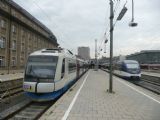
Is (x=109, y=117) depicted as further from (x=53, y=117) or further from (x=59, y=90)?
(x=59, y=90)

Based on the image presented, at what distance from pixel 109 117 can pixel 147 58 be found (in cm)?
9409

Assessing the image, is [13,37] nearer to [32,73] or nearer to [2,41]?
[2,41]

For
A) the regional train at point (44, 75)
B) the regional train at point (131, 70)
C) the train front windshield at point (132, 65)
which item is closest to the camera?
the regional train at point (44, 75)

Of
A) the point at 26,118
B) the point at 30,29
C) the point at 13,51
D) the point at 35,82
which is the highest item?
the point at 30,29

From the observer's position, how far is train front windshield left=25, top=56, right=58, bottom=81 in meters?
14.8

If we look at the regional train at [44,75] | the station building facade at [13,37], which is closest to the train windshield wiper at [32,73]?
the regional train at [44,75]

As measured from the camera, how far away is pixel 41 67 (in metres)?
15.3

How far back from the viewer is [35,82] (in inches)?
566

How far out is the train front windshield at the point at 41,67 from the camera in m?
14.8

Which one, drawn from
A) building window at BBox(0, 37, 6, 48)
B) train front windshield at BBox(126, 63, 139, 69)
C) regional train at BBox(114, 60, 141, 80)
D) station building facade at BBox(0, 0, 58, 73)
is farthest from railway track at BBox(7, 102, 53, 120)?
building window at BBox(0, 37, 6, 48)

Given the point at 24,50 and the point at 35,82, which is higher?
the point at 24,50

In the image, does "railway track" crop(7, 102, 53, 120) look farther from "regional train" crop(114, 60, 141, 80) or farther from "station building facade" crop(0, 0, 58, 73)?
"station building facade" crop(0, 0, 58, 73)

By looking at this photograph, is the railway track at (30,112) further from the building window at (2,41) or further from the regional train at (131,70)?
the building window at (2,41)

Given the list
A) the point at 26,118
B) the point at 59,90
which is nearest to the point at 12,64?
the point at 59,90
